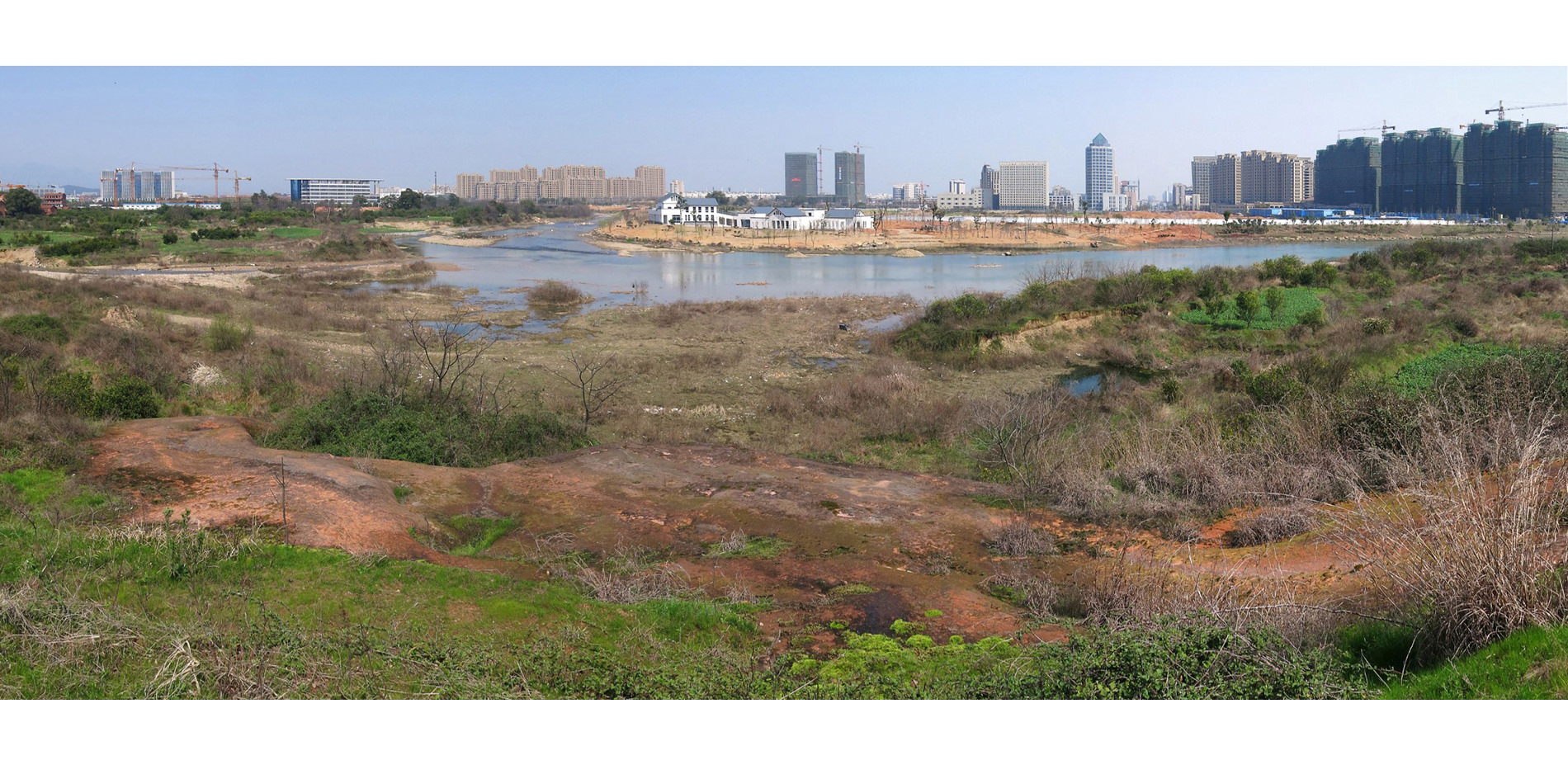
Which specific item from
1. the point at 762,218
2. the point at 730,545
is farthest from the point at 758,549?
the point at 762,218

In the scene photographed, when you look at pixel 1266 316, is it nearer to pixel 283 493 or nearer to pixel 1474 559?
pixel 1474 559

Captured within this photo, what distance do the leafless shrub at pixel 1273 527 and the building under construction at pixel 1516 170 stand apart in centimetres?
9559

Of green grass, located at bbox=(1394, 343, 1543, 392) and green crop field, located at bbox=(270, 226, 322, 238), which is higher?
green crop field, located at bbox=(270, 226, 322, 238)

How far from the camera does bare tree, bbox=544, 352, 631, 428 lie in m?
16.9

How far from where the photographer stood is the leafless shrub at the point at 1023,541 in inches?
333

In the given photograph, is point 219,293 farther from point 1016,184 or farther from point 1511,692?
point 1016,184

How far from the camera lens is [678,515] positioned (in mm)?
9508

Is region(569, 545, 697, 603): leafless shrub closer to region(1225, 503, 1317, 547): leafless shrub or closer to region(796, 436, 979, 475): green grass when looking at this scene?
region(1225, 503, 1317, 547): leafless shrub

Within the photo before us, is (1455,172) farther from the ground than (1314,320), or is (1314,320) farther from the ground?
(1455,172)

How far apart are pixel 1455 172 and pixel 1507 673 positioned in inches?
4421

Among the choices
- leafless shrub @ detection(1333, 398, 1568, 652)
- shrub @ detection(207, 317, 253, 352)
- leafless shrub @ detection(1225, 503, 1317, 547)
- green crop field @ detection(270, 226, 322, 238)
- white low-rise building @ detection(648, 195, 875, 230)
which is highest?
white low-rise building @ detection(648, 195, 875, 230)

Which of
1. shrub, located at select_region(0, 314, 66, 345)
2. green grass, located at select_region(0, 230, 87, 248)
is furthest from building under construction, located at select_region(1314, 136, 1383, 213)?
shrub, located at select_region(0, 314, 66, 345)

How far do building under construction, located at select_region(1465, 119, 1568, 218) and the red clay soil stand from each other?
9647 centimetres

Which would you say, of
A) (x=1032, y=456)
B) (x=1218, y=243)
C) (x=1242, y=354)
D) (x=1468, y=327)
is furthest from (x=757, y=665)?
(x=1218, y=243)
